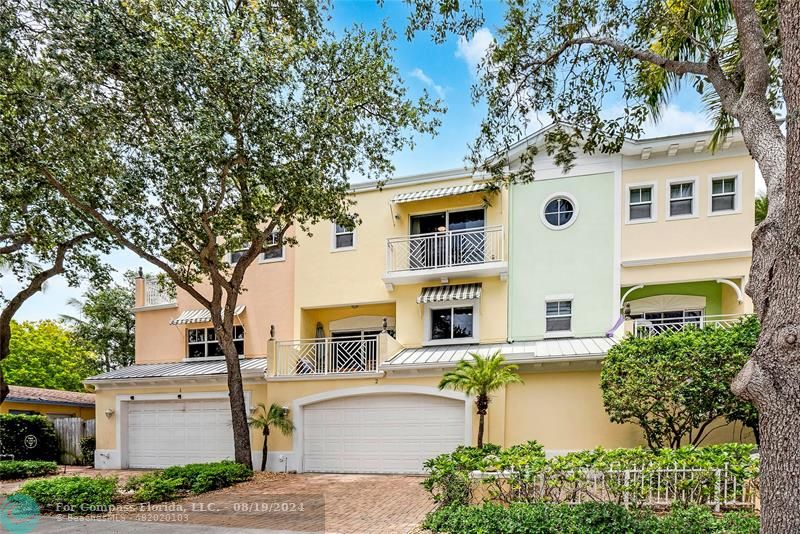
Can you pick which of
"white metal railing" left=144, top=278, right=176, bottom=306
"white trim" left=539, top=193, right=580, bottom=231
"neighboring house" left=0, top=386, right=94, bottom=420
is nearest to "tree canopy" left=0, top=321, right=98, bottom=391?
"neighboring house" left=0, top=386, right=94, bottom=420

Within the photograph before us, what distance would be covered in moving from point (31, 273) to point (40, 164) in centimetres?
567

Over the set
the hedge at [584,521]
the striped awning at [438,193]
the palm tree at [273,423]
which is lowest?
the palm tree at [273,423]

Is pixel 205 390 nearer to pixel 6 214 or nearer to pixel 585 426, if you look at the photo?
pixel 6 214

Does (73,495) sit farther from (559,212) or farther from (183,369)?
(559,212)

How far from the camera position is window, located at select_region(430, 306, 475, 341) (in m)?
16.8

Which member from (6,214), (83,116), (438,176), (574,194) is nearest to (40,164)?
(83,116)

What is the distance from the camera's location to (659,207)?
1509cm

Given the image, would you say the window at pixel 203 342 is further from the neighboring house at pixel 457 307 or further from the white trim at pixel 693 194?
the white trim at pixel 693 194

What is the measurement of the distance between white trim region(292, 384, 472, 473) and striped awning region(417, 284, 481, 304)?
279 cm

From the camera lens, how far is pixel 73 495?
10.8 m

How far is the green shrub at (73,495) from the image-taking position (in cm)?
1068

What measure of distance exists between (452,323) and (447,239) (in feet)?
8.88

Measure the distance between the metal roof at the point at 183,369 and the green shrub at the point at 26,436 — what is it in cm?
324

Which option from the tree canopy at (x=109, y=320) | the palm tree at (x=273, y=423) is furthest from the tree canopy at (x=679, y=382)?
the tree canopy at (x=109, y=320)
